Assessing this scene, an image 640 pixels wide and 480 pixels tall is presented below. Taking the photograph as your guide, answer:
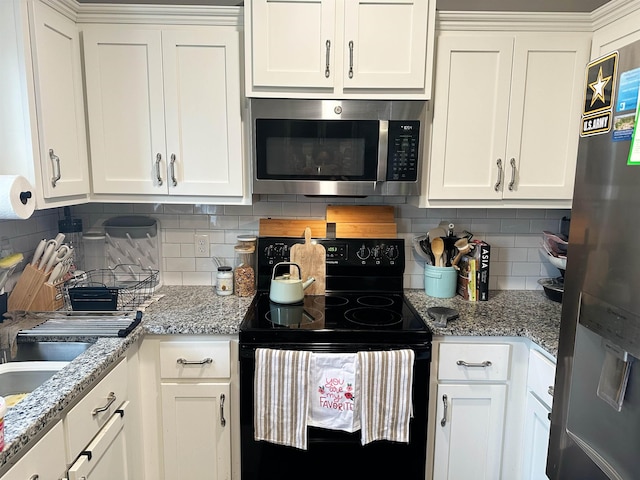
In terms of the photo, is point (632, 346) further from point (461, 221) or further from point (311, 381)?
point (461, 221)

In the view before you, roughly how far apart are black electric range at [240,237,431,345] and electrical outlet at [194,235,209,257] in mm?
313

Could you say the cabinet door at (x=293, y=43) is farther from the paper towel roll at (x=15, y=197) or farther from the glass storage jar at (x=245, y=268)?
the paper towel roll at (x=15, y=197)

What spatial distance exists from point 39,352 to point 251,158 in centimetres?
111

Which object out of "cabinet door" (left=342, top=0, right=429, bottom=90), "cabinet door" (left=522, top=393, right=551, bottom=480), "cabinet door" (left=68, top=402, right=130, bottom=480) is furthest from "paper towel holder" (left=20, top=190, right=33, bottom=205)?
"cabinet door" (left=522, top=393, right=551, bottom=480)

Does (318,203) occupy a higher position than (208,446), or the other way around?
(318,203)

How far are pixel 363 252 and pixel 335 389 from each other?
29.8 inches

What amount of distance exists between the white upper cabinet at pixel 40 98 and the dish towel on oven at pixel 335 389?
1237 millimetres

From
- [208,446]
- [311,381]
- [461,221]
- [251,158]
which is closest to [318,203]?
[251,158]

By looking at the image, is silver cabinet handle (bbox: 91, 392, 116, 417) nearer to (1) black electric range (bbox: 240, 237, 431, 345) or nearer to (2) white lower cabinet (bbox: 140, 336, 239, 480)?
(2) white lower cabinet (bbox: 140, 336, 239, 480)

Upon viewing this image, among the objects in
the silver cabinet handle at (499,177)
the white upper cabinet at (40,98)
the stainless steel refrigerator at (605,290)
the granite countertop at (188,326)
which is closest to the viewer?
the stainless steel refrigerator at (605,290)

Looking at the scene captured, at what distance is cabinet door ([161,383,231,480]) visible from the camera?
5.64 feet

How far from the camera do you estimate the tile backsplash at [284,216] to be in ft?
7.27

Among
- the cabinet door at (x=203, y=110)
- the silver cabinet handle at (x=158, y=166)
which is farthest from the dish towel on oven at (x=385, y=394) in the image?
the silver cabinet handle at (x=158, y=166)

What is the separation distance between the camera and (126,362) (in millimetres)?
1579
